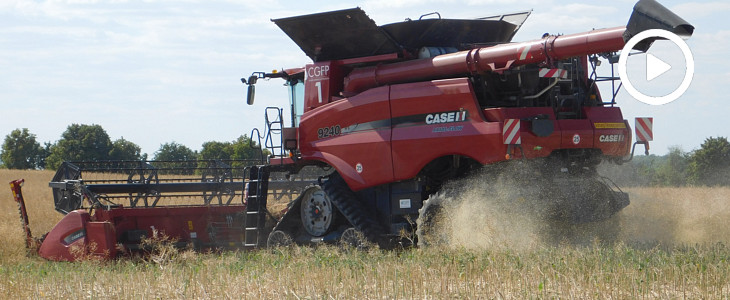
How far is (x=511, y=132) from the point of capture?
920 centimetres

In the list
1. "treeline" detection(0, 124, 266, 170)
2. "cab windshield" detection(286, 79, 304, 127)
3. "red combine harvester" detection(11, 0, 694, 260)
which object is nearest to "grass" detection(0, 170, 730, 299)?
"red combine harvester" detection(11, 0, 694, 260)

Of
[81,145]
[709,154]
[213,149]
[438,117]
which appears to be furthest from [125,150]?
[438,117]

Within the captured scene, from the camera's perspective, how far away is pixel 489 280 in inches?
272

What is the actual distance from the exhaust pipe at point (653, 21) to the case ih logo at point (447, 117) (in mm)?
2006

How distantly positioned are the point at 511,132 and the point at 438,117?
1.01 meters

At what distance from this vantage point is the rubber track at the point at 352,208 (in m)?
10.9

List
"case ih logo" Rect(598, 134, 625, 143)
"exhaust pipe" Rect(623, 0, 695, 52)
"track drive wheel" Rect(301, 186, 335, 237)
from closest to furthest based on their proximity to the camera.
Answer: "exhaust pipe" Rect(623, 0, 695, 52) < "case ih logo" Rect(598, 134, 625, 143) < "track drive wheel" Rect(301, 186, 335, 237)

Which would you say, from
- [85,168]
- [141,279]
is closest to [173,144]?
[85,168]

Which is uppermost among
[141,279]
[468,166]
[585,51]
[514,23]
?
[514,23]

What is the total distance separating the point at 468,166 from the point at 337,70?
2640 millimetres

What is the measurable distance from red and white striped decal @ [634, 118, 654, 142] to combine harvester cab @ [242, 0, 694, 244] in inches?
5.3

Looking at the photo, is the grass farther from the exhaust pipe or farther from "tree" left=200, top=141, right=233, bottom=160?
"tree" left=200, top=141, right=233, bottom=160

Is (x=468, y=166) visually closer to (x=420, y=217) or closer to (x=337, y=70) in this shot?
(x=420, y=217)

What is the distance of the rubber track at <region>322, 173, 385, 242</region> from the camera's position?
10883mm
